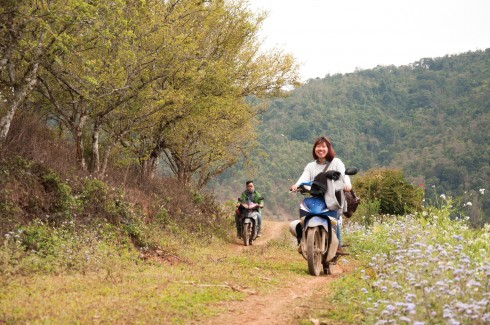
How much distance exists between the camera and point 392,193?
1025 inches

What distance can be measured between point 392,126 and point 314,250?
102716mm

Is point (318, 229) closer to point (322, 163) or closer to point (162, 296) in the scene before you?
point (322, 163)

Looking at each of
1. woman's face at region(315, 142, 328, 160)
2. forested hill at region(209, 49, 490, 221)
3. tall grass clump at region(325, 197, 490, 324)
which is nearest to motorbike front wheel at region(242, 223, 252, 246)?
woman's face at region(315, 142, 328, 160)

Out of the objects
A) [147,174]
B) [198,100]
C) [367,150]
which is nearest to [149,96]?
[198,100]

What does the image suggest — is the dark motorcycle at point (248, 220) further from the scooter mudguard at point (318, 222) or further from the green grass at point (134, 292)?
the scooter mudguard at point (318, 222)

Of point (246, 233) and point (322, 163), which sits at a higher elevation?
point (322, 163)

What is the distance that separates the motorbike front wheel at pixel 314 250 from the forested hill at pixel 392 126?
201 ft

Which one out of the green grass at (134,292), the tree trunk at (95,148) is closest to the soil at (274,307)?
the green grass at (134,292)

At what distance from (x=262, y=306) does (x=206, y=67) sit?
1385 cm

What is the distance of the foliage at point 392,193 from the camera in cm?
2597

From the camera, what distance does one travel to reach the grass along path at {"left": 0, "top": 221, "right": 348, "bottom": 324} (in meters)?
6.10

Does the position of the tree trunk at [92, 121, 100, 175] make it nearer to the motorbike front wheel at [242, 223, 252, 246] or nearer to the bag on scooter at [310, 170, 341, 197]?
the motorbike front wheel at [242, 223, 252, 246]

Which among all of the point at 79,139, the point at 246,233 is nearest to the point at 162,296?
the point at 79,139

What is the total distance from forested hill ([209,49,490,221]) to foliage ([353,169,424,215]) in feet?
146
